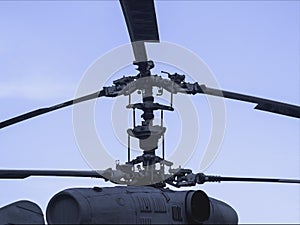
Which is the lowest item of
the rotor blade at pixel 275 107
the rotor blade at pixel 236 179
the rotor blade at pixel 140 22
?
the rotor blade at pixel 236 179

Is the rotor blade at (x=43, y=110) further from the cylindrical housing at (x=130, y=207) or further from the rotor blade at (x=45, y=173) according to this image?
the cylindrical housing at (x=130, y=207)

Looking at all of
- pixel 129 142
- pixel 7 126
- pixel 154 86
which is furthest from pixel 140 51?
pixel 7 126

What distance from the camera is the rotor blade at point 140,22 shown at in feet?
59.1

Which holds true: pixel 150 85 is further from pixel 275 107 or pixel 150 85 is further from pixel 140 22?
pixel 275 107

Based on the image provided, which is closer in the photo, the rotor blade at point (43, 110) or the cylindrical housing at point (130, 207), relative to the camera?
the cylindrical housing at point (130, 207)

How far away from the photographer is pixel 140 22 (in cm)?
1889

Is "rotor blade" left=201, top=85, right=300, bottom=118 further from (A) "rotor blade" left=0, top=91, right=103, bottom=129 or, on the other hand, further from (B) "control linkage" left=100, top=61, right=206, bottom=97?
(A) "rotor blade" left=0, top=91, right=103, bottom=129

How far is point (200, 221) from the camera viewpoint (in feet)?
63.5

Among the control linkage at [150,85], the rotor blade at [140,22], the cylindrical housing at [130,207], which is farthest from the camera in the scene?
the control linkage at [150,85]

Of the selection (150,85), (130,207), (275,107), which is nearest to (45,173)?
(150,85)

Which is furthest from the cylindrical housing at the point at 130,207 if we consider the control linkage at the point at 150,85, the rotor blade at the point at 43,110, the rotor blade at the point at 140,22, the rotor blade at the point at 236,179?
the rotor blade at the point at 140,22

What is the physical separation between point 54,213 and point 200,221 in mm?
3767

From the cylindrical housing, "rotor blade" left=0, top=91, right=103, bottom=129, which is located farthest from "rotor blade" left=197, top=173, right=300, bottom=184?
"rotor blade" left=0, top=91, right=103, bottom=129

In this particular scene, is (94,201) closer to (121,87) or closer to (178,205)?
(178,205)
